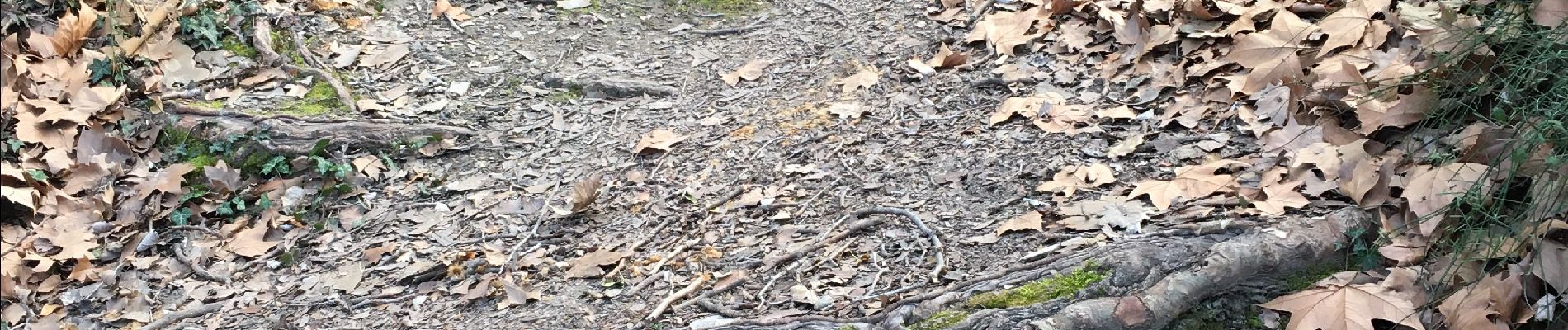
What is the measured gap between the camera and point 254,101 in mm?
4410

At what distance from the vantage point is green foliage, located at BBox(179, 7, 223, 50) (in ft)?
15.4

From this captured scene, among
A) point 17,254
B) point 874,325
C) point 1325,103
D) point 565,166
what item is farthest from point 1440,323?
point 17,254

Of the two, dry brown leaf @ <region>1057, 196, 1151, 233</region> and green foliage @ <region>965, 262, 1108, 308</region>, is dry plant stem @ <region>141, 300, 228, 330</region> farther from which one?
dry brown leaf @ <region>1057, 196, 1151, 233</region>

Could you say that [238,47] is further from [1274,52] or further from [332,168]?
[1274,52]

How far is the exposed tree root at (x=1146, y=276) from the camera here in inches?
104

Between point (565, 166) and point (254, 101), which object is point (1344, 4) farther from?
point (254, 101)

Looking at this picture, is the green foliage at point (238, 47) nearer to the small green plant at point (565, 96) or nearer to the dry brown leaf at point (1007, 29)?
the small green plant at point (565, 96)

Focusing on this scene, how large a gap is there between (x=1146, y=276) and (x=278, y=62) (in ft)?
12.6

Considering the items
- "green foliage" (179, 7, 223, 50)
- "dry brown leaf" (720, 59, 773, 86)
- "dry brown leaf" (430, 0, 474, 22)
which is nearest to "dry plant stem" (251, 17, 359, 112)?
"green foliage" (179, 7, 223, 50)

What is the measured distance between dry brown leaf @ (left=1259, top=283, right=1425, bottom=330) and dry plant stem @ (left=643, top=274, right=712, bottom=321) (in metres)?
1.59

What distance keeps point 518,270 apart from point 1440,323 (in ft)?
8.54

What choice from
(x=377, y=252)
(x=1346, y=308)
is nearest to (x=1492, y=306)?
(x=1346, y=308)

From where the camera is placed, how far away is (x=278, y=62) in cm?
469

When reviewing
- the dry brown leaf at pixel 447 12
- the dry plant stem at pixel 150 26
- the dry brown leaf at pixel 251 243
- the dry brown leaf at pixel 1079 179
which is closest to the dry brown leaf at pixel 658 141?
the dry brown leaf at pixel 251 243
